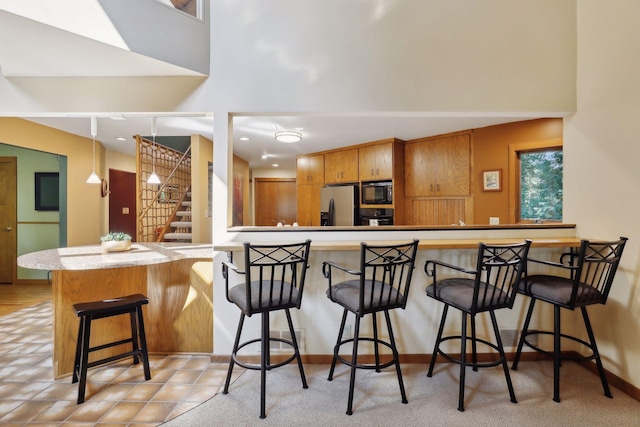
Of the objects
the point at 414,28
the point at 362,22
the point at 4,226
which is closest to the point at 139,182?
the point at 4,226

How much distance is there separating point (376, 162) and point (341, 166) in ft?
2.47

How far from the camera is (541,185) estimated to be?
11.2 feet

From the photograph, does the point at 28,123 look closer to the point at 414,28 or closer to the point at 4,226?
the point at 4,226

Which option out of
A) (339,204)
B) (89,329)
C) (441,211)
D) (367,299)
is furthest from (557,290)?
(339,204)

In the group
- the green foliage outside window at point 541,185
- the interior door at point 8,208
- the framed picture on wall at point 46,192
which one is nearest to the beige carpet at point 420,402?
the green foliage outside window at point 541,185

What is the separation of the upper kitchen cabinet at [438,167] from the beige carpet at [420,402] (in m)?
2.44

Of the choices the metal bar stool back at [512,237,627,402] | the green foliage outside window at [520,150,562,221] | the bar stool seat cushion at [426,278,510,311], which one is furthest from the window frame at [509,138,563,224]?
the bar stool seat cushion at [426,278,510,311]

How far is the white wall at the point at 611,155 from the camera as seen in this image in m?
1.95

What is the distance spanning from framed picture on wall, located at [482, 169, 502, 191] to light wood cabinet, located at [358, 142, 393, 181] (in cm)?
125

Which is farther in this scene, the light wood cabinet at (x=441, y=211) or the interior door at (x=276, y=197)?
the interior door at (x=276, y=197)

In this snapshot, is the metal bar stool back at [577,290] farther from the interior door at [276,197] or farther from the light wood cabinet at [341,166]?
the interior door at [276,197]

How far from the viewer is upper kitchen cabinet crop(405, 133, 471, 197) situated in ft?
13.2

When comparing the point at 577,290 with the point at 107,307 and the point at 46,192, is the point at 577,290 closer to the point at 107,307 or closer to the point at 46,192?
the point at 107,307

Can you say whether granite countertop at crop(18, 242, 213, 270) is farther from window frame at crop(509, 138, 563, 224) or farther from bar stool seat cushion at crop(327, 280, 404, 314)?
window frame at crop(509, 138, 563, 224)
